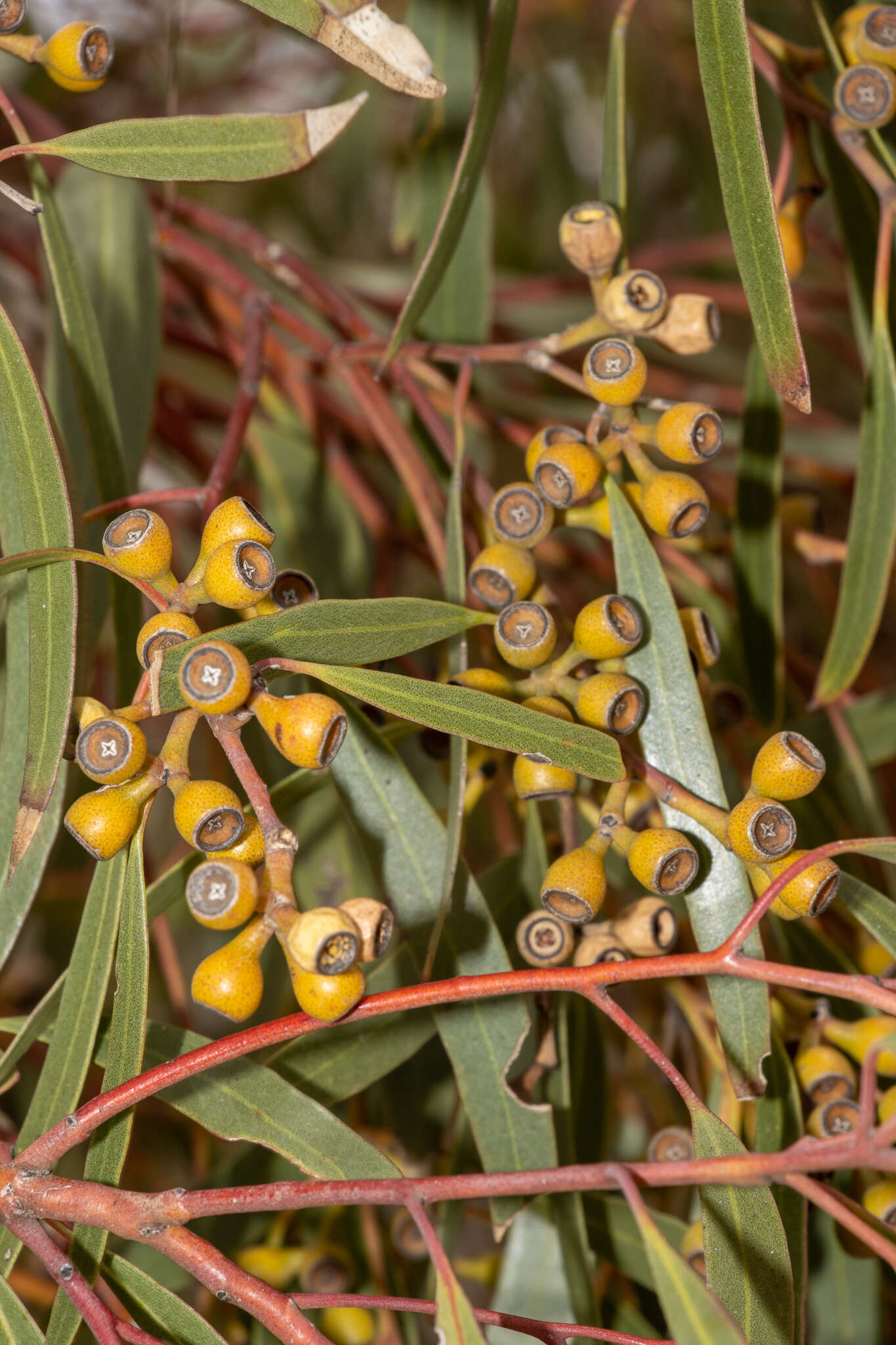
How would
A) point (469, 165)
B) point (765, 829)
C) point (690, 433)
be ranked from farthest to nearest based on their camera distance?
point (469, 165) < point (690, 433) < point (765, 829)

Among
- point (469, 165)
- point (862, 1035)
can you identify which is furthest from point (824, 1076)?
point (469, 165)

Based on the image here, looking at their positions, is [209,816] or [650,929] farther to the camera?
[650,929]

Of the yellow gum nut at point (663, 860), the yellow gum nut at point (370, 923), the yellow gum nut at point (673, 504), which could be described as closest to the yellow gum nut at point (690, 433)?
the yellow gum nut at point (673, 504)

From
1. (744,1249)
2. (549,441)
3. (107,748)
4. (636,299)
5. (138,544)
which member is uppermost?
(636,299)

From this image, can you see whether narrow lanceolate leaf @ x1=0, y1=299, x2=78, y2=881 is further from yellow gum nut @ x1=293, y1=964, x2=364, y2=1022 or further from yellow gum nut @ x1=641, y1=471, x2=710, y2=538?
yellow gum nut @ x1=641, y1=471, x2=710, y2=538

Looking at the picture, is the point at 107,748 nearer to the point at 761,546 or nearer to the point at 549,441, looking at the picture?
the point at 549,441
